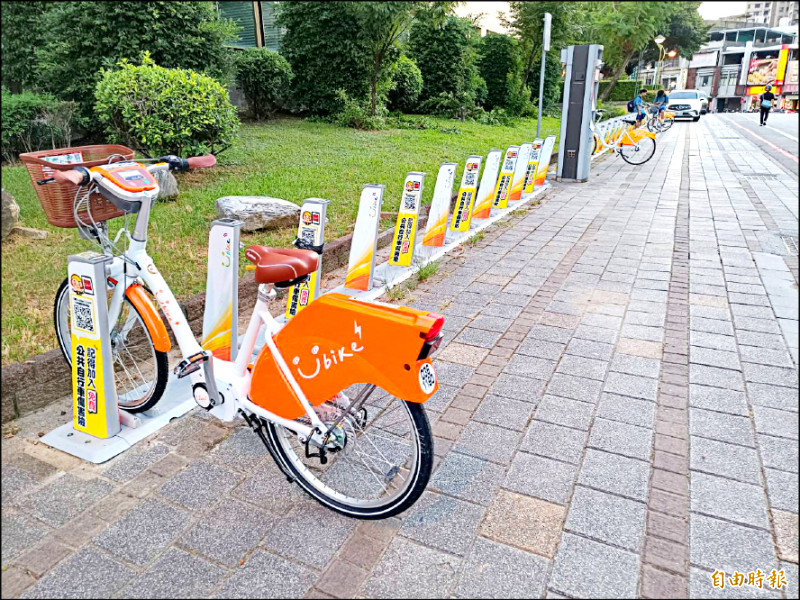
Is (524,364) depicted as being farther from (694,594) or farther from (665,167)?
(665,167)

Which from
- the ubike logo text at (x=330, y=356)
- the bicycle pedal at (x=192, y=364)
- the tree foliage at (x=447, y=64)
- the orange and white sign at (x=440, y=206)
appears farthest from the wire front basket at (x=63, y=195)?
the tree foliage at (x=447, y=64)

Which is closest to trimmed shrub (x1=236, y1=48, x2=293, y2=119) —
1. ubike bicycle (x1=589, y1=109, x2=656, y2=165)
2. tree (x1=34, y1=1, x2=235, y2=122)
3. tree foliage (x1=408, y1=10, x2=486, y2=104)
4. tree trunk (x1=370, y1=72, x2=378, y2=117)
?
tree (x1=34, y1=1, x2=235, y2=122)

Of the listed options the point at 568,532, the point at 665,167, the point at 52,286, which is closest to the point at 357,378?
the point at 568,532

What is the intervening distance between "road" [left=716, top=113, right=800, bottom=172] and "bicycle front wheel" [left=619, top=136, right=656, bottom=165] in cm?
Answer: 231

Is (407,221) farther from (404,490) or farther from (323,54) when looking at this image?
(404,490)

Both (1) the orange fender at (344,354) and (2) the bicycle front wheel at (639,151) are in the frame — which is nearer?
(1) the orange fender at (344,354)

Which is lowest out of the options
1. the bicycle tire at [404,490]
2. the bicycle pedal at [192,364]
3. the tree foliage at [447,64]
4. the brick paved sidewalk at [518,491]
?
the brick paved sidewalk at [518,491]

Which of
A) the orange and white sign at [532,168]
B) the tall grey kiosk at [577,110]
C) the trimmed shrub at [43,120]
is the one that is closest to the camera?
the trimmed shrub at [43,120]

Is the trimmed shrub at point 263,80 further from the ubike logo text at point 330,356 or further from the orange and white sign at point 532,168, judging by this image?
the ubike logo text at point 330,356

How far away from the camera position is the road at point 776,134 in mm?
1432

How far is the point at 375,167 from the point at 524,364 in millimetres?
6239

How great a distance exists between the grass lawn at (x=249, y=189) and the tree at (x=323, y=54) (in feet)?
2.53

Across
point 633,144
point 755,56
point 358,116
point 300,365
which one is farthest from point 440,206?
point 633,144

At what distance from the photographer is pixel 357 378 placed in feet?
7.27
